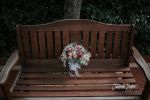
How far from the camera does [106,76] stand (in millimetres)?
3645

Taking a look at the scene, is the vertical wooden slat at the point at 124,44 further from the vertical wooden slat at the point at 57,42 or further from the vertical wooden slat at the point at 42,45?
the vertical wooden slat at the point at 42,45

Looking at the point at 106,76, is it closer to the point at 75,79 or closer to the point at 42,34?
the point at 75,79

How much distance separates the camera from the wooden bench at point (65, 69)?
3355 millimetres

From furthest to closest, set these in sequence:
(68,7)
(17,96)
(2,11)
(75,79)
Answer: (2,11) → (68,7) → (75,79) → (17,96)

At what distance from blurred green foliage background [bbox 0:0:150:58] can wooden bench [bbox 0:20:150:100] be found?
1139mm

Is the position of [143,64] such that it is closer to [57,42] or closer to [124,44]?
[124,44]

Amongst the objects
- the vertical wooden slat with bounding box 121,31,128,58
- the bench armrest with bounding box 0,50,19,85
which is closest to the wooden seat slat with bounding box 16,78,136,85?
the bench armrest with bounding box 0,50,19,85

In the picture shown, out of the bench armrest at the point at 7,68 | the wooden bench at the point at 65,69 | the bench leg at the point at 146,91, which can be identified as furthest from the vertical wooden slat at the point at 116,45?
the bench armrest at the point at 7,68

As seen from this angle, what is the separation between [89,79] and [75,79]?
16 centimetres

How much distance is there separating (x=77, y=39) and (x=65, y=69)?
0.40 meters

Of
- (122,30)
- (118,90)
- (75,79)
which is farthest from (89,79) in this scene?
(122,30)

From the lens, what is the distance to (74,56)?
139 inches

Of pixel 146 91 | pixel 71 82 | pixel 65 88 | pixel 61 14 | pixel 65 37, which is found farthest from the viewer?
pixel 61 14

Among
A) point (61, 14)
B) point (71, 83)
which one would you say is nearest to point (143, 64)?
point (71, 83)
